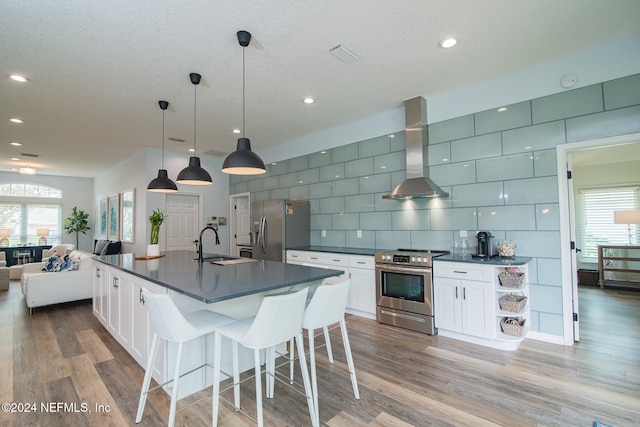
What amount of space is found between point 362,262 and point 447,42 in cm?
267

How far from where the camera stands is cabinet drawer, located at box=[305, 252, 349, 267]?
433 centimetres

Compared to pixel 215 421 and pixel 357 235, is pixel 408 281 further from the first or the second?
pixel 215 421

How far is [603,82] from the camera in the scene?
2.89 meters

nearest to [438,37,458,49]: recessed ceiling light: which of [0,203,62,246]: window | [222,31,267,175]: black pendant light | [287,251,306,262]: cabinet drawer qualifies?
[222,31,267,175]: black pendant light

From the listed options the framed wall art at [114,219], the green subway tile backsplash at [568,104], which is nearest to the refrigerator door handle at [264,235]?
the green subway tile backsplash at [568,104]

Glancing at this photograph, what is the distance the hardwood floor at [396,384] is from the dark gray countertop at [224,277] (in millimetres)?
869

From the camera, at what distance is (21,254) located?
849cm

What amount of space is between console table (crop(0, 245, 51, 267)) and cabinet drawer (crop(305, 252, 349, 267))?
898 centimetres

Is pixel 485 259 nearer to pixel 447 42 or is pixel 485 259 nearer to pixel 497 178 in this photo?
pixel 497 178

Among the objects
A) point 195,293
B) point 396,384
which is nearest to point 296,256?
point 396,384

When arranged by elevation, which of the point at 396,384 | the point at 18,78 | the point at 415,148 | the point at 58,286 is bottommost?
the point at 396,384

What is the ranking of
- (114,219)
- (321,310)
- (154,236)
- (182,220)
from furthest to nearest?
1. (114,219)
2. (182,220)
3. (154,236)
4. (321,310)

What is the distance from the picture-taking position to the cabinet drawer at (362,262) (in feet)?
13.1

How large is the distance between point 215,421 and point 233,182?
20.0 ft
